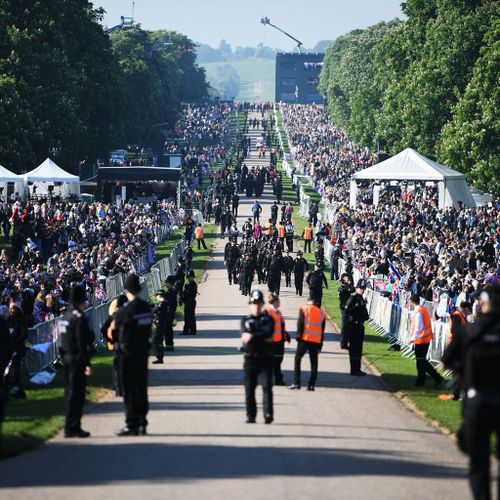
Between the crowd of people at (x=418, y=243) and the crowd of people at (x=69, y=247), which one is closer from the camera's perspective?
the crowd of people at (x=69, y=247)

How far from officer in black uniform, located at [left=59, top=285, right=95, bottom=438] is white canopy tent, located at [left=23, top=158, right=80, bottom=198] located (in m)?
44.6

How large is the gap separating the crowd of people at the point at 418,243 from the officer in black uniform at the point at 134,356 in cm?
1427

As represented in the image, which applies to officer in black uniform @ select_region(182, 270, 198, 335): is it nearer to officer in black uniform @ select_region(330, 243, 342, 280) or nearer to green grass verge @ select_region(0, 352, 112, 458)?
green grass verge @ select_region(0, 352, 112, 458)

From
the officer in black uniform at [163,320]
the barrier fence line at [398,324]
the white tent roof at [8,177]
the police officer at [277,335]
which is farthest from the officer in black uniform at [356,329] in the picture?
the white tent roof at [8,177]

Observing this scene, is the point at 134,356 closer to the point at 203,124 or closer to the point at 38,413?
the point at 38,413

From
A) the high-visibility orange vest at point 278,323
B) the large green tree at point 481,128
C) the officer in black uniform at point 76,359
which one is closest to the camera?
the officer in black uniform at point 76,359

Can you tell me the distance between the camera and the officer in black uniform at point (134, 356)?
55.1 feet

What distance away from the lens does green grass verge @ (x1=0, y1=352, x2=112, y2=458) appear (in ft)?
55.1

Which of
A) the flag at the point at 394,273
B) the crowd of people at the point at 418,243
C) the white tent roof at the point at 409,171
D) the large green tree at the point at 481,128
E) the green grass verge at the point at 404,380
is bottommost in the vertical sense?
the green grass verge at the point at 404,380

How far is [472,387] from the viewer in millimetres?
12133

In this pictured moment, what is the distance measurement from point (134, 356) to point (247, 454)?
194 cm

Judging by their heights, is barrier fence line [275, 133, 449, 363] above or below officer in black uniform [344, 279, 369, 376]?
below

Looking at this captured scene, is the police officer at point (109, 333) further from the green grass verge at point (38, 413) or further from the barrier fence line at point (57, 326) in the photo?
the barrier fence line at point (57, 326)

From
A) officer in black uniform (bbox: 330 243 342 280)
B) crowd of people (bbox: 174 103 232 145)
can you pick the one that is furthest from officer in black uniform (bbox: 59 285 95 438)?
crowd of people (bbox: 174 103 232 145)
